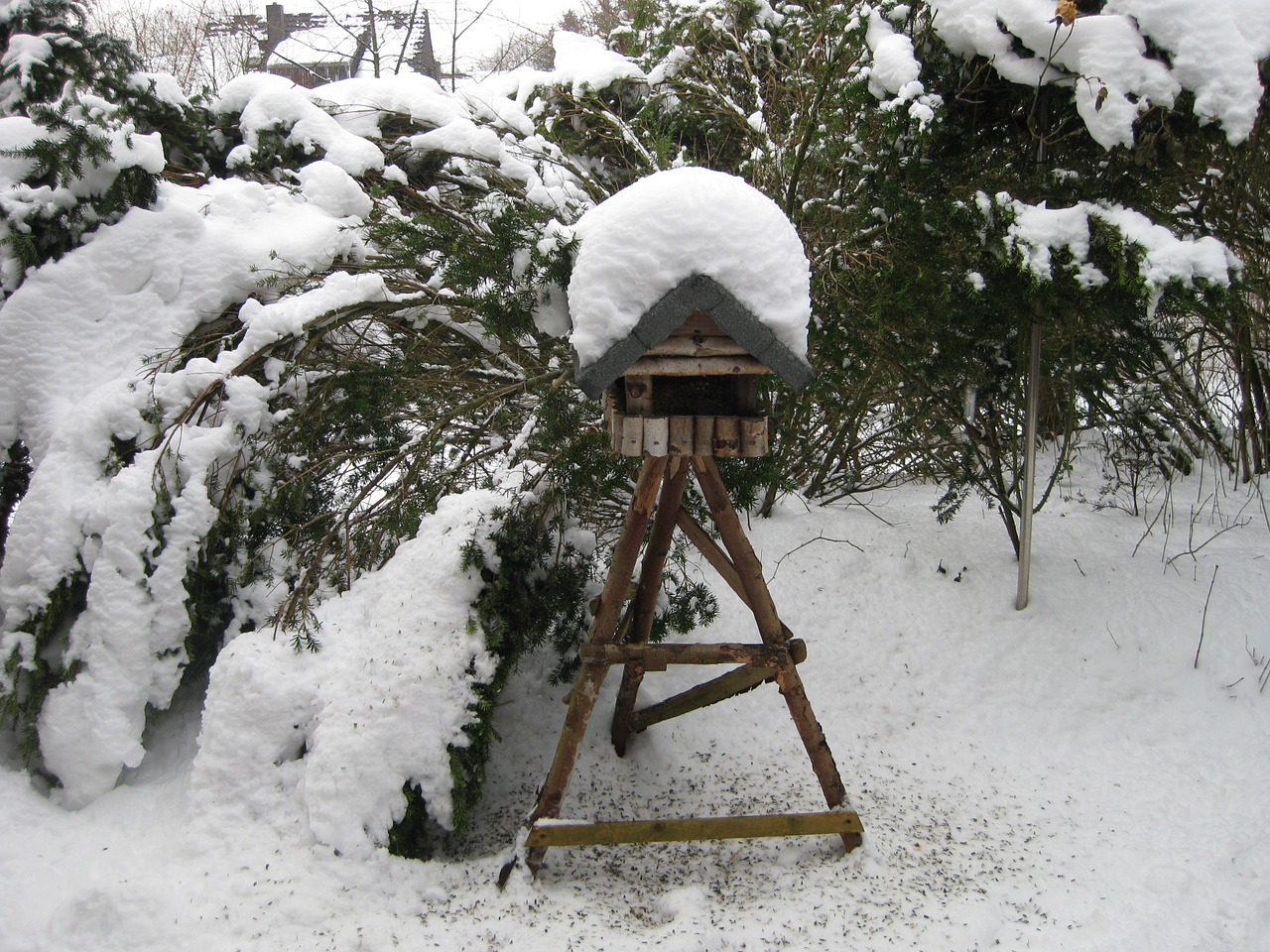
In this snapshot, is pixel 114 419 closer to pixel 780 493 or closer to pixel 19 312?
pixel 19 312

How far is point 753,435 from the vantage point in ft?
7.59

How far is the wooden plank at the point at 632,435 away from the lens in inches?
89.1

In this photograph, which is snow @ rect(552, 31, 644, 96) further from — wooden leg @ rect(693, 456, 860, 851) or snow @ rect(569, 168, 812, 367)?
wooden leg @ rect(693, 456, 860, 851)

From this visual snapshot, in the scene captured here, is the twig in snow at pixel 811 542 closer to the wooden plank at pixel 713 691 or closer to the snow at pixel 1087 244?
the wooden plank at pixel 713 691

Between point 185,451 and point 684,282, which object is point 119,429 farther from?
point 684,282

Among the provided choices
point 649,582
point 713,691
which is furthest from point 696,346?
point 713,691

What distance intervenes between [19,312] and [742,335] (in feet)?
9.83

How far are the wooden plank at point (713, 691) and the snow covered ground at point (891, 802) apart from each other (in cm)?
21

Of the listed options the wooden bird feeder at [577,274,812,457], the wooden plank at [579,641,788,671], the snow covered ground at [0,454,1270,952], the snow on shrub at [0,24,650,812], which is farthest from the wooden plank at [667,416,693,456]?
the snow covered ground at [0,454,1270,952]

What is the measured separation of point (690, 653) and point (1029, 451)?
1.88 m

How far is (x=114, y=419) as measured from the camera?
3174 mm

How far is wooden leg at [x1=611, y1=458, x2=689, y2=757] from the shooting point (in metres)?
2.71

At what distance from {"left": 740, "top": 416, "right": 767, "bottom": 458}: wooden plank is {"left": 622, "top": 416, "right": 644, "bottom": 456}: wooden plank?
29 centimetres

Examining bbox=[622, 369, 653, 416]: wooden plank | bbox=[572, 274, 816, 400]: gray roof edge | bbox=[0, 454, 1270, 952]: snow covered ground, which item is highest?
bbox=[572, 274, 816, 400]: gray roof edge
